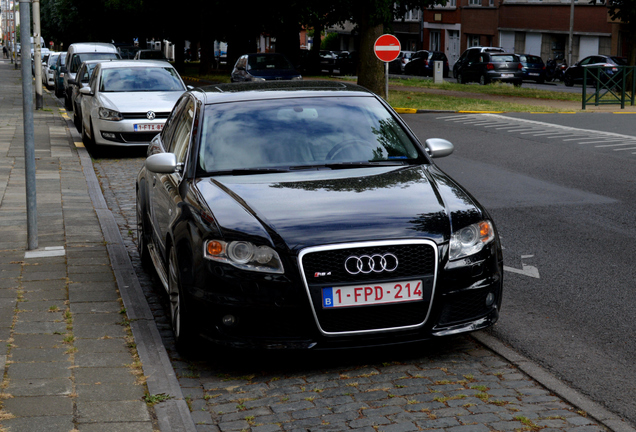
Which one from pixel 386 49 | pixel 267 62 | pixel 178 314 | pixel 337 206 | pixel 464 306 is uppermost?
pixel 386 49

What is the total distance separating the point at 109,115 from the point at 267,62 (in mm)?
15522

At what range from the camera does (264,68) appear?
1201 inches

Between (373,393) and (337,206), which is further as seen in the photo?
(337,206)

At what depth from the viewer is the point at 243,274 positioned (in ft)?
15.5

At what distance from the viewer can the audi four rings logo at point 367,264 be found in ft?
15.4

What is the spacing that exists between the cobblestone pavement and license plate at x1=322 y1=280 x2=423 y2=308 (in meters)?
0.45

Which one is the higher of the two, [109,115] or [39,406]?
[109,115]

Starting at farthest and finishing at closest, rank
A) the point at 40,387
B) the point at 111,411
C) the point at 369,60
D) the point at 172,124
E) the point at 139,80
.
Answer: the point at 369,60
the point at 139,80
the point at 172,124
the point at 40,387
the point at 111,411

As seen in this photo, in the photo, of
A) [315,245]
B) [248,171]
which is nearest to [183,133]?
[248,171]

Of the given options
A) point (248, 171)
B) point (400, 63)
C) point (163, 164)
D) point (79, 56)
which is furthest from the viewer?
point (400, 63)

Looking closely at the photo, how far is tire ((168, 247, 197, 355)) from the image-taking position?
5.11m

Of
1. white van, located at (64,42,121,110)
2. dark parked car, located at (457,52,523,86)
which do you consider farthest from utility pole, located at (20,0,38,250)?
dark parked car, located at (457,52,523,86)

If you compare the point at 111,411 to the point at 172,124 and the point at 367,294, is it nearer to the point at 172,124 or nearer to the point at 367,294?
the point at 367,294

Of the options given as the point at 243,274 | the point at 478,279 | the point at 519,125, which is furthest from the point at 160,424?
the point at 519,125
